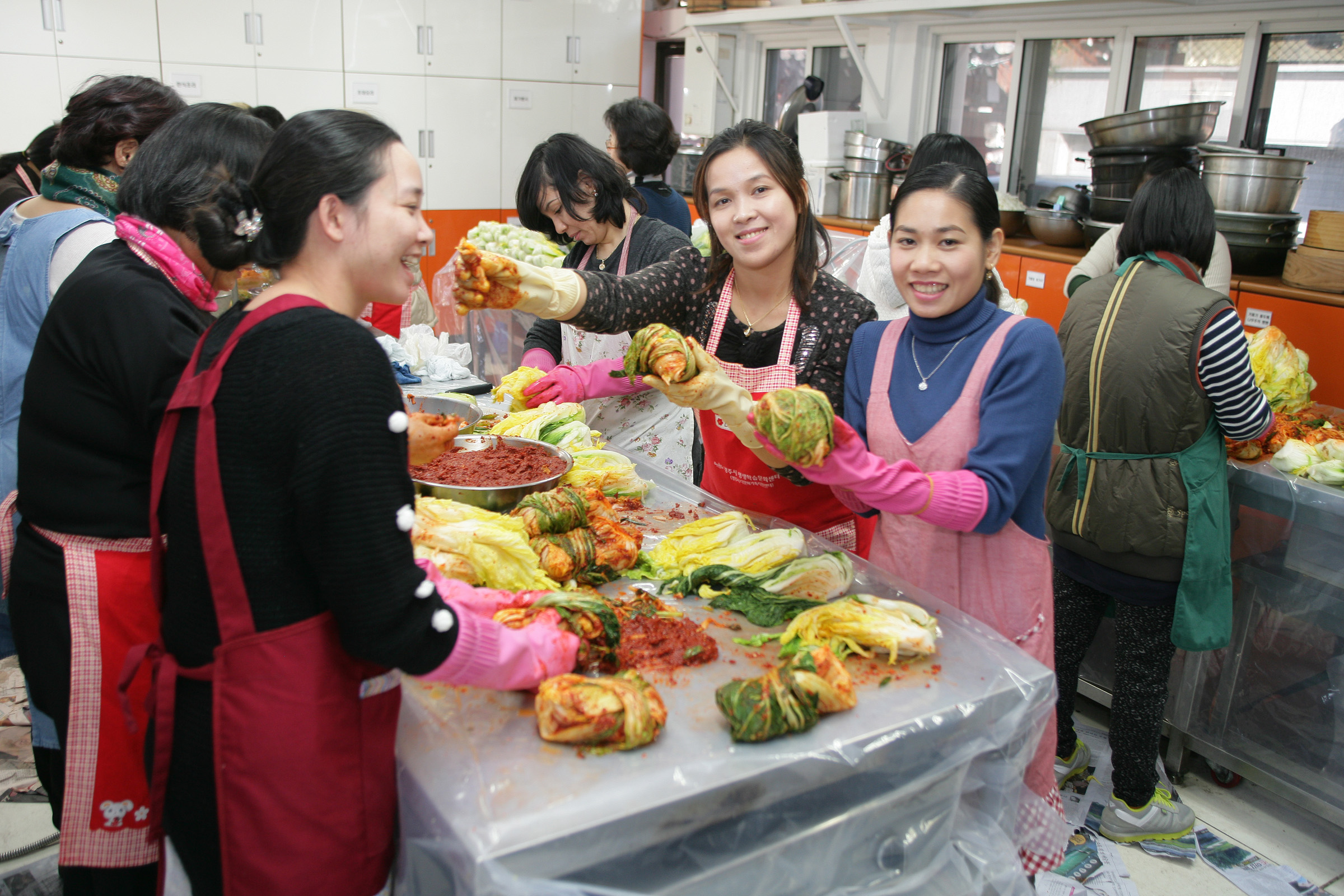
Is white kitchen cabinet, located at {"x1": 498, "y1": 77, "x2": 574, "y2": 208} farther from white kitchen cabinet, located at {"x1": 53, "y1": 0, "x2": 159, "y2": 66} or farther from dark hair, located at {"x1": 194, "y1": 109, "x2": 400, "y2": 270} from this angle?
dark hair, located at {"x1": 194, "y1": 109, "x2": 400, "y2": 270}

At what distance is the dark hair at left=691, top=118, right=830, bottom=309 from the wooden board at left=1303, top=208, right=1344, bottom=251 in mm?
2599

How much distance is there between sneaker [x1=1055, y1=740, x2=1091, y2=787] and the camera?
3166mm

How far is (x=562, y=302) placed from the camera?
2051mm

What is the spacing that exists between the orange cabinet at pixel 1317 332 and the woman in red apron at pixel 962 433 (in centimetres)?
252

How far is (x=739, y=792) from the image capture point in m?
1.32

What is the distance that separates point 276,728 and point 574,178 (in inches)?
91.2

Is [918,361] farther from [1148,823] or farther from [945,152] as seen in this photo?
[1148,823]

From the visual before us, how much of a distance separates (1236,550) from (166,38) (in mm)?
7266

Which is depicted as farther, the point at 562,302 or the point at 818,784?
the point at 562,302

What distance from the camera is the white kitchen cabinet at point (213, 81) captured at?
261 inches

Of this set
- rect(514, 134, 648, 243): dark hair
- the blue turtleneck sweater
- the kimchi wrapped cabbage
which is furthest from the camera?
rect(514, 134, 648, 243): dark hair

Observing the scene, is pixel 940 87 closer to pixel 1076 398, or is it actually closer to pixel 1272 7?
pixel 1272 7

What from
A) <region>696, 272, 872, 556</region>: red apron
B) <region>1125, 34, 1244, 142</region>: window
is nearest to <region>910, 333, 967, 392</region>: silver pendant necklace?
<region>696, 272, 872, 556</region>: red apron

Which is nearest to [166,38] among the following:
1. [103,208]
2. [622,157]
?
[622,157]
